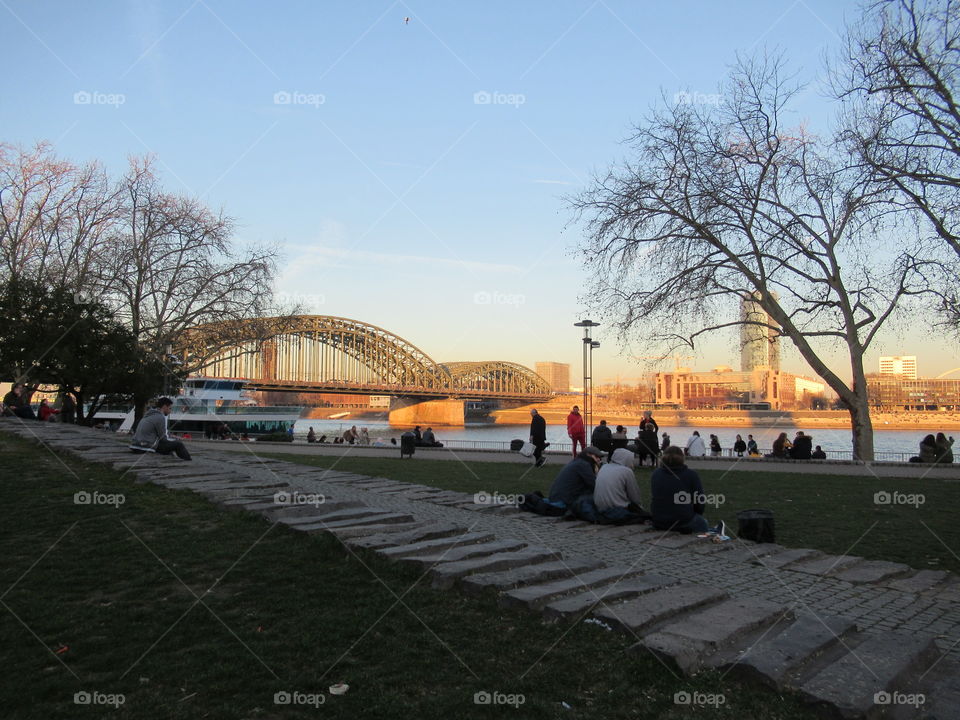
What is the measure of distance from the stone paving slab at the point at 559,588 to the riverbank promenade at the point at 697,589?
0.05ft

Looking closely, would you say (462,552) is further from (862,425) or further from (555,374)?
(555,374)

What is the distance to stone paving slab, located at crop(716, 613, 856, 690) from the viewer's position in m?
3.69

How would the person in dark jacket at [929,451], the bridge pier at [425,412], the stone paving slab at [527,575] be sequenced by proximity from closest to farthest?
the stone paving slab at [527,575], the person in dark jacket at [929,451], the bridge pier at [425,412]

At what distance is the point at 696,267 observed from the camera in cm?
2019

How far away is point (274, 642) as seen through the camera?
Result: 4074 mm

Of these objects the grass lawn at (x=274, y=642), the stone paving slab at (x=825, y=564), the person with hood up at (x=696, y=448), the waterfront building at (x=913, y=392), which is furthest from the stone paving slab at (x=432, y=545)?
the waterfront building at (x=913, y=392)

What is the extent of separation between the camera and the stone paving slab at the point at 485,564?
512 centimetres

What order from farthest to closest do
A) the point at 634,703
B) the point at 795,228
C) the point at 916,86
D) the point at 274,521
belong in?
the point at 795,228
the point at 916,86
the point at 274,521
the point at 634,703

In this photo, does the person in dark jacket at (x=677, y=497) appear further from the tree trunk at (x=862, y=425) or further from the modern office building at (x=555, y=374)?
the modern office building at (x=555, y=374)

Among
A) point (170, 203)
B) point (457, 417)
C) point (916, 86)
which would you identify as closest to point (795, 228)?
point (916, 86)

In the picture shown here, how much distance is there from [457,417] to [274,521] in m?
82.2

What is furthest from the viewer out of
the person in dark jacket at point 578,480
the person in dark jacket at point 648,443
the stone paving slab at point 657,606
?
the person in dark jacket at point 648,443

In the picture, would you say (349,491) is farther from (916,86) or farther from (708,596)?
(916,86)

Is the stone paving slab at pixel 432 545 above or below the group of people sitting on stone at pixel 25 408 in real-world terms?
below
